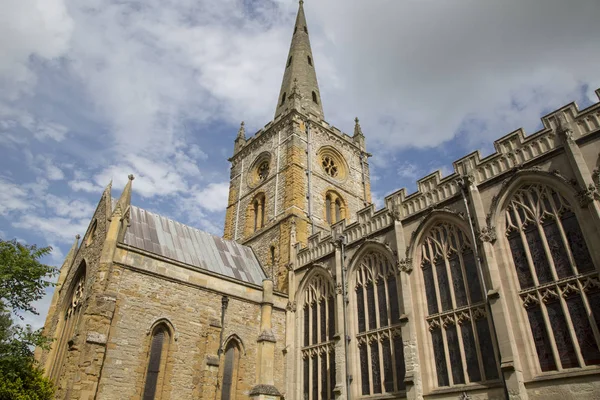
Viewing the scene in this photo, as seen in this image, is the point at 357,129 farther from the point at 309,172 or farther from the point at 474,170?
the point at 474,170

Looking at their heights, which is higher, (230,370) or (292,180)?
(292,180)

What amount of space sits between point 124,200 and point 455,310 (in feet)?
45.7

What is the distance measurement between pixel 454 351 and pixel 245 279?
10828 mm

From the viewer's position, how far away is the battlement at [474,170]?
13.1 meters

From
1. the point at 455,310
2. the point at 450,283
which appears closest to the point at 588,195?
the point at 450,283

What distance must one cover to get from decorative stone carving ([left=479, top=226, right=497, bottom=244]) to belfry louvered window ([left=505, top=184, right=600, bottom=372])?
0.44 metres

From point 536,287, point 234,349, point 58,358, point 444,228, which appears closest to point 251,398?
point 234,349

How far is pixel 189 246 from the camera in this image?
21219 millimetres

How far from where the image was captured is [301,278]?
21031 mm

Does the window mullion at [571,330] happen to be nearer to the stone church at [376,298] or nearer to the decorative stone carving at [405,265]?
the stone church at [376,298]

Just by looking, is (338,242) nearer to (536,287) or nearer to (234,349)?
(234,349)

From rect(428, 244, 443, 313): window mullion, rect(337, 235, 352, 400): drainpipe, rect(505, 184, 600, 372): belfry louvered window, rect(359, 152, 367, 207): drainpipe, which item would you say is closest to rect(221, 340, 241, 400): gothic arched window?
rect(337, 235, 352, 400): drainpipe

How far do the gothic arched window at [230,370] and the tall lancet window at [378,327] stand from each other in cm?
524

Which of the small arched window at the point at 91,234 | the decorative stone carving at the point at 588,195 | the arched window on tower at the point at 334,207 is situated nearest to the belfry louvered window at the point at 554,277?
the decorative stone carving at the point at 588,195
